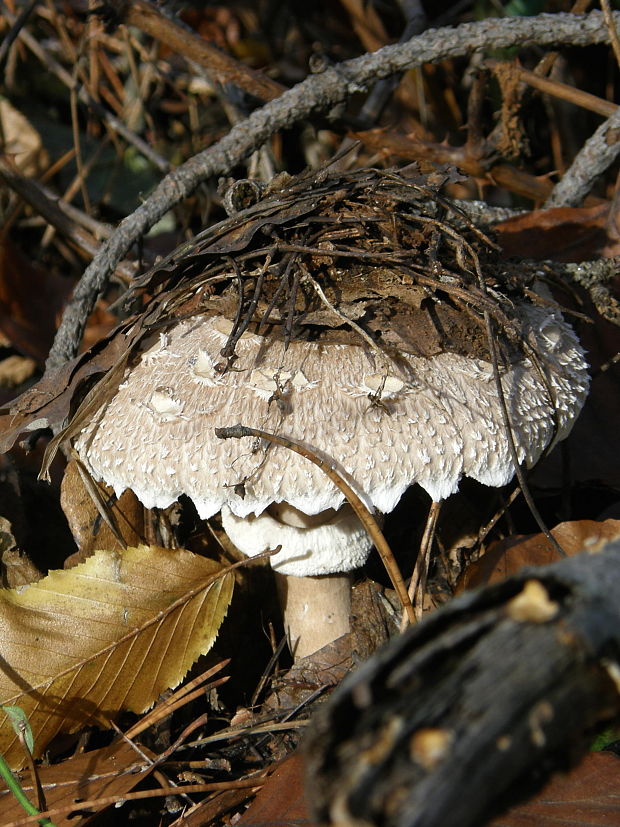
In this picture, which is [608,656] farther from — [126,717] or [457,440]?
[126,717]

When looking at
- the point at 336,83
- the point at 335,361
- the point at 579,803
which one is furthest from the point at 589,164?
the point at 579,803

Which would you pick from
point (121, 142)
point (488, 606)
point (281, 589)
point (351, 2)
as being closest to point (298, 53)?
point (351, 2)

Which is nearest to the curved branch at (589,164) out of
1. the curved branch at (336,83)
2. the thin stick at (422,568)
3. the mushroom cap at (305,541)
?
the curved branch at (336,83)

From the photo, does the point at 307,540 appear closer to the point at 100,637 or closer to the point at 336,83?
the point at 100,637

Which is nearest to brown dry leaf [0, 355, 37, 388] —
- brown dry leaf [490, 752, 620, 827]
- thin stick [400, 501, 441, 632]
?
thin stick [400, 501, 441, 632]

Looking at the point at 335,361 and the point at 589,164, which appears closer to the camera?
the point at 335,361

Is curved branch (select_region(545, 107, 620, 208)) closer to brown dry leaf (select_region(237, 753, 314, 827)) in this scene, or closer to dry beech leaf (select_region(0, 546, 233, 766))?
dry beech leaf (select_region(0, 546, 233, 766))

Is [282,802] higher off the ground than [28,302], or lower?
lower
